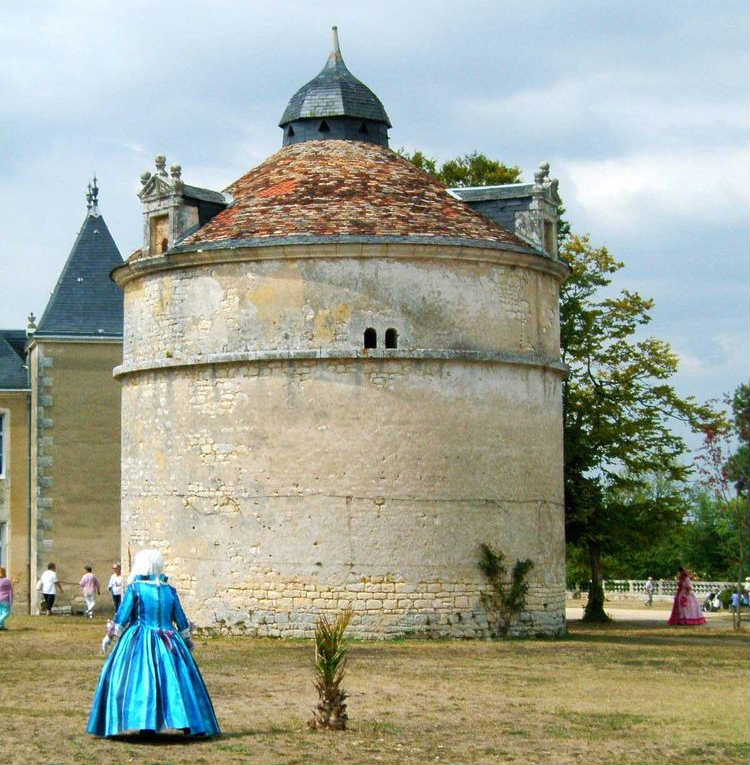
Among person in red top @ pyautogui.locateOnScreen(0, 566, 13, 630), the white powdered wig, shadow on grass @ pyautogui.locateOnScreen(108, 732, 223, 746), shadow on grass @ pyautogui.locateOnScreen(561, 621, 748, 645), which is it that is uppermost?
the white powdered wig

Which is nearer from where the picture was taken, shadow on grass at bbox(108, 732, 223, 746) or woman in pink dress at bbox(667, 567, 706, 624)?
shadow on grass at bbox(108, 732, 223, 746)

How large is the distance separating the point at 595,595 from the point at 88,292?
13.6m

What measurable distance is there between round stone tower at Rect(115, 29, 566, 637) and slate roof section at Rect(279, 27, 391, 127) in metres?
2.47

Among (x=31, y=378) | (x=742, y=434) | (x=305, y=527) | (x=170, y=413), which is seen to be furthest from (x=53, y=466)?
(x=742, y=434)

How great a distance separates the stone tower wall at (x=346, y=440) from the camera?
23781 mm

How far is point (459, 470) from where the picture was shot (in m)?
24.2

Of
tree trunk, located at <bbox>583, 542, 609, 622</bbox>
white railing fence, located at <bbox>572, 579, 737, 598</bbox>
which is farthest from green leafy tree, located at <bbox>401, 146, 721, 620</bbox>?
white railing fence, located at <bbox>572, 579, 737, 598</bbox>

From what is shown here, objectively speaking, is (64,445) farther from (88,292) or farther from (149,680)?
(149,680)

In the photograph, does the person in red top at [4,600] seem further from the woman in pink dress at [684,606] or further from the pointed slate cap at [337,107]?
the woman in pink dress at [684,606]

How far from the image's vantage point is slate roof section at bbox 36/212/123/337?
35.0 meters

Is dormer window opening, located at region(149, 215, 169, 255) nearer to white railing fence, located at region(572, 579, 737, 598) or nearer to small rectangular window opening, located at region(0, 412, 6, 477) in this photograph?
small rectangular window opening, located at region(0, 412, 6, 477)

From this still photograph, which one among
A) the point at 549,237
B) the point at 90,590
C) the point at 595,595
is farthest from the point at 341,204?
the point at 595,595

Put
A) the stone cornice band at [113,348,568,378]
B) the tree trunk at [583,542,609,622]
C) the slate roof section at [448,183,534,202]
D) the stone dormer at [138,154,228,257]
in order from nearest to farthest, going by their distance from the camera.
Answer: the stone cornice band at [113,348,568,378] < the stone dormer at [138,154,228,257] < the slate roof section at [448,183,534,202] < the tree trunk at [583,542,609,622]

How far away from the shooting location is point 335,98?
90.7ft
